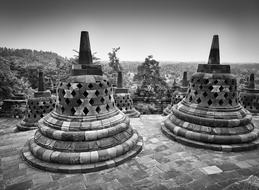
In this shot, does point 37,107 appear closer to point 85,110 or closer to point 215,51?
point 85,110

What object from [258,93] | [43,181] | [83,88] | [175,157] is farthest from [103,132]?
[258,93]

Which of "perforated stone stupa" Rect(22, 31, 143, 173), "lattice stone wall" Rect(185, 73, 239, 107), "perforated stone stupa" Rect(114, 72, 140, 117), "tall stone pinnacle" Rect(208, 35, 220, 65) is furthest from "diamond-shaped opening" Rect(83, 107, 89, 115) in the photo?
"perforated stone stupa" Rect(114, 72, 140, 117)

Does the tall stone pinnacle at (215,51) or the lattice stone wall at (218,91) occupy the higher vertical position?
the tall stone pinnacle at (215,51)

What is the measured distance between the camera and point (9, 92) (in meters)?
21.5

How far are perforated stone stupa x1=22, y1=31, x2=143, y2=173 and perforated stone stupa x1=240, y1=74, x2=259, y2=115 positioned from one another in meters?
9.41

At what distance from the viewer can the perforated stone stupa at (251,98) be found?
10125 millimetres

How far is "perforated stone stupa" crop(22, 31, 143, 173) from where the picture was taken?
11.9 ft

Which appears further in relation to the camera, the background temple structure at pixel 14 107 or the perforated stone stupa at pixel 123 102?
the background temple structure at pixel 14 107

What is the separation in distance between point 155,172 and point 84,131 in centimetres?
195

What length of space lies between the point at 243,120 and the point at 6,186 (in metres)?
6.35

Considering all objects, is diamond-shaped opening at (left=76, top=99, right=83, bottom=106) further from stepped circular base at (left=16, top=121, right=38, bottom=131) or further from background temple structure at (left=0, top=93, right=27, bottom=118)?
background temple structure at (left=0, top=93, right=27, bottom=118)

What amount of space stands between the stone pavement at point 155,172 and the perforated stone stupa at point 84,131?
0.73 feet

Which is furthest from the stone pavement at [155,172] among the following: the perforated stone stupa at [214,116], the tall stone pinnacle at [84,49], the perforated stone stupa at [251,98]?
the perforated stone stupa at [251,98]

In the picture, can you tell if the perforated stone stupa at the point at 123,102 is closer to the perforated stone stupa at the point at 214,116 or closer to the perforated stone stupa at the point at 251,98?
the perforated stone stupa at the point at 214,116
